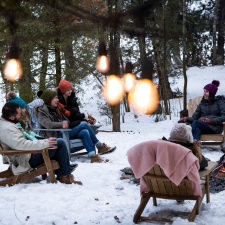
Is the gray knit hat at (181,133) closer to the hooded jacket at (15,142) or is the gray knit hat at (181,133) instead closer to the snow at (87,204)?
the snow at (87,204)

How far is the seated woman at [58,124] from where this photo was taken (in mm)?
4398

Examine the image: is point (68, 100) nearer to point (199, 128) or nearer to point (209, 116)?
point (199, 128)

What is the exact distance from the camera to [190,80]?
1755 centimetres

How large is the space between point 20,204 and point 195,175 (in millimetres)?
1557

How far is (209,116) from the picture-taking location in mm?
5258

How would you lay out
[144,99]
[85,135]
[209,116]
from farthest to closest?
[144,99], [209,116], [85,135]

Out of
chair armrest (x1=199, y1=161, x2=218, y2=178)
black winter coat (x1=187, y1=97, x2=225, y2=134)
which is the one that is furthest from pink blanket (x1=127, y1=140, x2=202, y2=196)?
black winter coat (x1=187, y1=97, x2=225, y2=134)

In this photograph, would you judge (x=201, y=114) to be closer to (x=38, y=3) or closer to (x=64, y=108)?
(x=64, y=108)

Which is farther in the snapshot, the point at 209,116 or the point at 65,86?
the point at 209,116

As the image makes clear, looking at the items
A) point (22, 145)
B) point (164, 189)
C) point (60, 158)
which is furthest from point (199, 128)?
point (22, 145)

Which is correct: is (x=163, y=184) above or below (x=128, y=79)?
below

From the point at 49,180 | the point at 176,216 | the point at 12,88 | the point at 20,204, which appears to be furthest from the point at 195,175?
the point at 12,88

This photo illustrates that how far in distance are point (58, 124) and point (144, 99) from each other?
11.3 m

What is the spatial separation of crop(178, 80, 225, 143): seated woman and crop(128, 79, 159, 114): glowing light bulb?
792 cm
